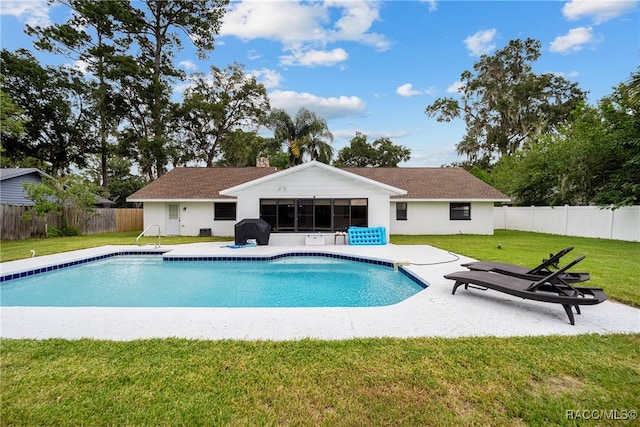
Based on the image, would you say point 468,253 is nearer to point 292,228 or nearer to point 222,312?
point 292,228

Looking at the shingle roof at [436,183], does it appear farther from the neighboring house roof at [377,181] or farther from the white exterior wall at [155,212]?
the white exterior wall at [155,212]

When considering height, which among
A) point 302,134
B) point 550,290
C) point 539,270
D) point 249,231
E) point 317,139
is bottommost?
point 550,290

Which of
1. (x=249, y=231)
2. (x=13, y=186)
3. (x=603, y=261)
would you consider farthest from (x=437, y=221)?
(x=13, y=186)

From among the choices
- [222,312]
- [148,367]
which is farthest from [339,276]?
Result: [148,367]

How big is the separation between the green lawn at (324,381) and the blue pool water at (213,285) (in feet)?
8.93

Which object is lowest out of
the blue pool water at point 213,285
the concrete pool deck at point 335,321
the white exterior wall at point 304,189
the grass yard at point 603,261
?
the blue pool water at point 213,285

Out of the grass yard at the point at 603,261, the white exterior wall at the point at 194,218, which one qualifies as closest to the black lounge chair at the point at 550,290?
the grass yard at the point at 603,261

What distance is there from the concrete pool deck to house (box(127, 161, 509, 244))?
8899 millimetres

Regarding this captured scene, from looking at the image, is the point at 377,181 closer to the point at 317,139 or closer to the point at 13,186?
the point at 317,139

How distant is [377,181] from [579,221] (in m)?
11.2

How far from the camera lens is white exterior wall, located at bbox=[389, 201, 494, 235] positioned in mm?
19109

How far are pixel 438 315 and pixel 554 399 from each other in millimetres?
2116

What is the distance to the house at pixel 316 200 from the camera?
14438 millimetres

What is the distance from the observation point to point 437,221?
1923 centimetres
